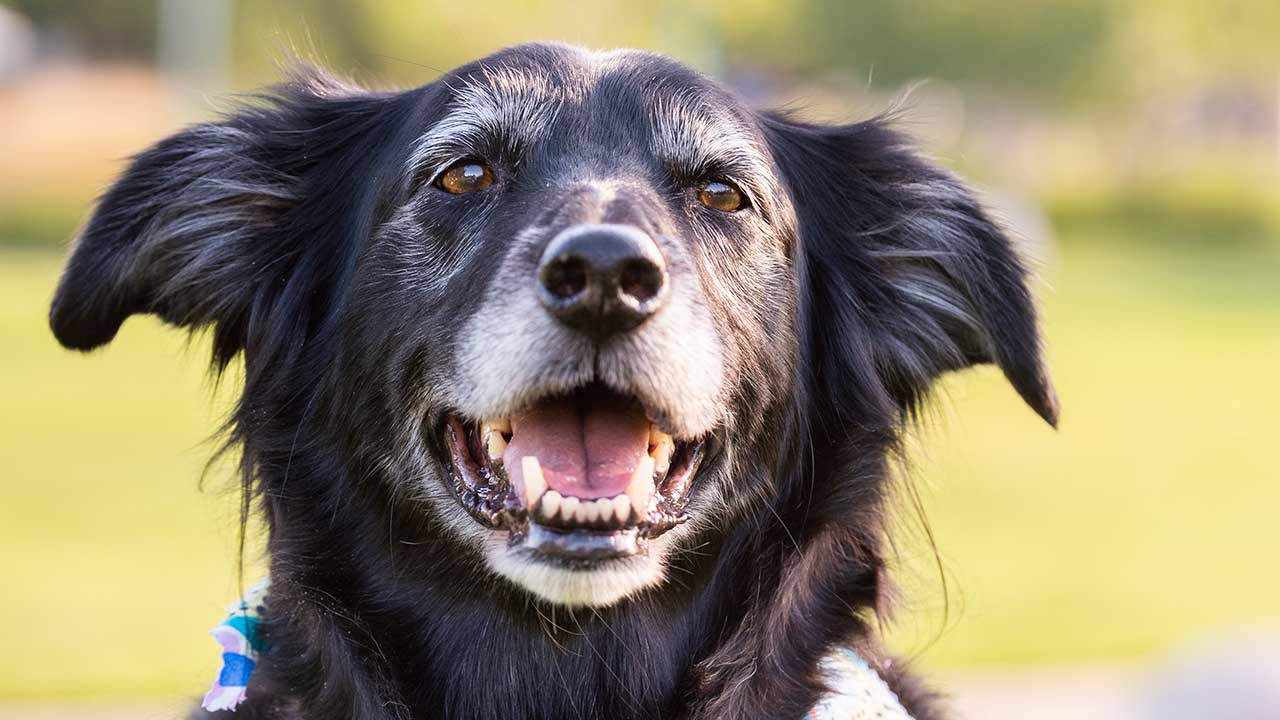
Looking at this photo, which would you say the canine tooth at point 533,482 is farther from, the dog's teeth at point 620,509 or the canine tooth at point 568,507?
the dog's teeth at point 620,509

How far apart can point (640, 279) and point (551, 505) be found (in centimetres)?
50

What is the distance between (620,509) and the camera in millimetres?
2980

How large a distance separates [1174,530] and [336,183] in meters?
8.28

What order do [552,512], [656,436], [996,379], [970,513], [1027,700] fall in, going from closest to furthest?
1. [552,512]
2. [656,436]
3. [1027,700]
4. [970,513]
5. [996,379]

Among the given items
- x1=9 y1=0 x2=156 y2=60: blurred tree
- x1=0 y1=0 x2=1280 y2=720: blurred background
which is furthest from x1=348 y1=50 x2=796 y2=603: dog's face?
x1=9 y1=0 x2=156 y2=60: blurred tree

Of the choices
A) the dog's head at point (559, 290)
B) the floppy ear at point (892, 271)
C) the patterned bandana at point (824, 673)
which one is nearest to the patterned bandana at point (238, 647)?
the patterned bandana at point (824, 673)

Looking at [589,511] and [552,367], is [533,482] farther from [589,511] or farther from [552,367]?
[552,367]

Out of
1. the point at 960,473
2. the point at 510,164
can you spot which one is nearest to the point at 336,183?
the point at 510,164

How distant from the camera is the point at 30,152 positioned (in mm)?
32906

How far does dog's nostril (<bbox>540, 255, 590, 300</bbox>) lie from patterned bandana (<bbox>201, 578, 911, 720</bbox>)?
3.90 feet

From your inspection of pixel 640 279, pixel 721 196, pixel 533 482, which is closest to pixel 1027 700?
pixel 721 196

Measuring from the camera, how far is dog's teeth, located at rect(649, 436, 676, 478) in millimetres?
3174

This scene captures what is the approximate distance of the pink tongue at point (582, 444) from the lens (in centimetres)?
300

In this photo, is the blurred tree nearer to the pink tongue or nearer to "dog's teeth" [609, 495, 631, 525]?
the pink tongue
